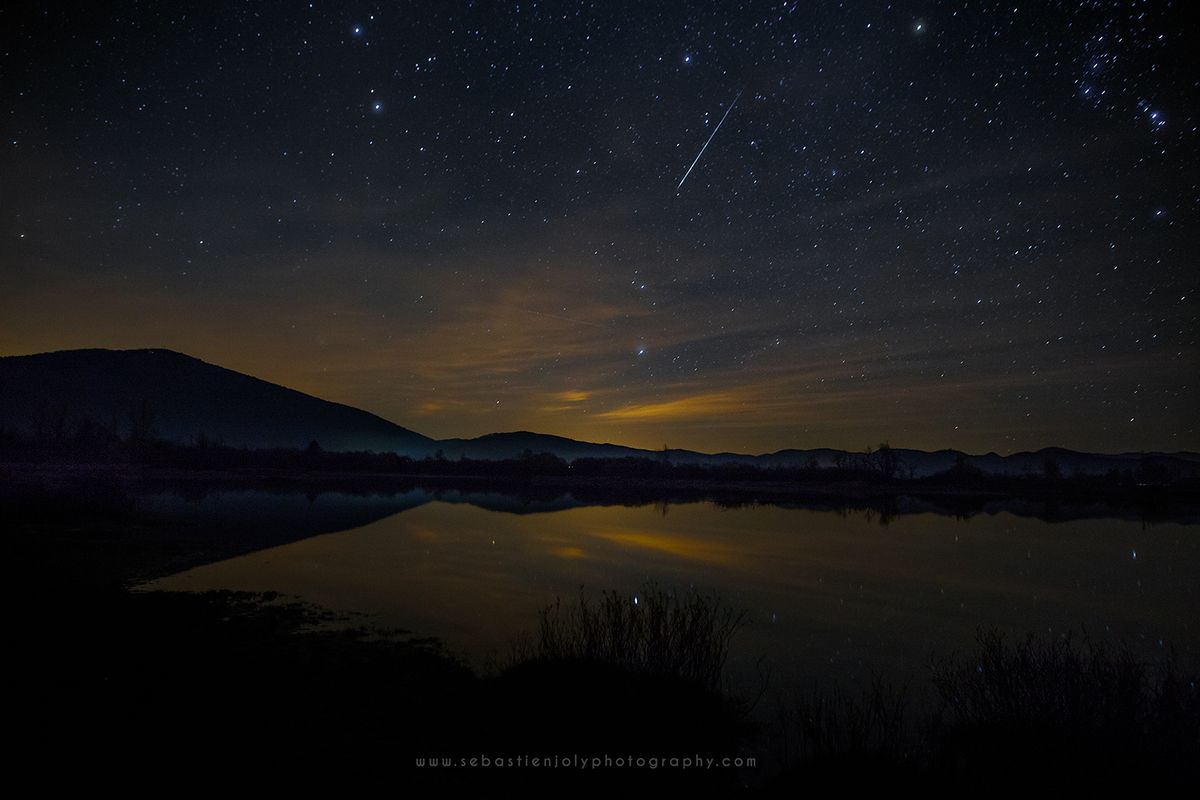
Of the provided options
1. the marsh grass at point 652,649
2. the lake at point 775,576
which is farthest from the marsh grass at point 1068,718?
the marsh grass at point 652,649

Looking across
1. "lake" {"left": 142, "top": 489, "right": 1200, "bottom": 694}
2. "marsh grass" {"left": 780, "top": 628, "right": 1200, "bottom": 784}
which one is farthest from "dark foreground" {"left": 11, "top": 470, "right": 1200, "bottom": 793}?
"lake" {"left": 142, "top": 489, "right": 1200, "bottom": 694}

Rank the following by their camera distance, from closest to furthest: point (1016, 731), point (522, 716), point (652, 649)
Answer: point (522, 716) < point (1016, 731) < point (652, 649)

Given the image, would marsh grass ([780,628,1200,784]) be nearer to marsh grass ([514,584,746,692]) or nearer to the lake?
marsh grass ([514,584,746,692])

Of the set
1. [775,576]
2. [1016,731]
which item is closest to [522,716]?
[1016,731]

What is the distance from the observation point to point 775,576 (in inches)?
1009

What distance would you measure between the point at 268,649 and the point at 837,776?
394 inches

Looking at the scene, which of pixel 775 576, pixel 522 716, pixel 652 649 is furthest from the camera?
pixel 775 576

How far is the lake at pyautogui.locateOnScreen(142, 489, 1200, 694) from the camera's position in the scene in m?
15.5

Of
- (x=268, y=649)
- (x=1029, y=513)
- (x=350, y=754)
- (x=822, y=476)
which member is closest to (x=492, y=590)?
(x=268, y=649)

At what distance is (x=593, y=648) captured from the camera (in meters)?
11.3

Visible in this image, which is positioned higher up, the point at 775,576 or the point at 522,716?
the point at 522,716

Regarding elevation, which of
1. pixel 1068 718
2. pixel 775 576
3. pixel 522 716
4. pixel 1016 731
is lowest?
pixel 775 576

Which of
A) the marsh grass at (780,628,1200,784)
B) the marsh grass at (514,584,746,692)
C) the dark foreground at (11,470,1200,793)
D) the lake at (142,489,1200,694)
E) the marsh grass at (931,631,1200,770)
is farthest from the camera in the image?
the lake at (142,489,1200,694)

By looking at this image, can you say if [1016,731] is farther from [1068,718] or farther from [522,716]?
[522,716]
